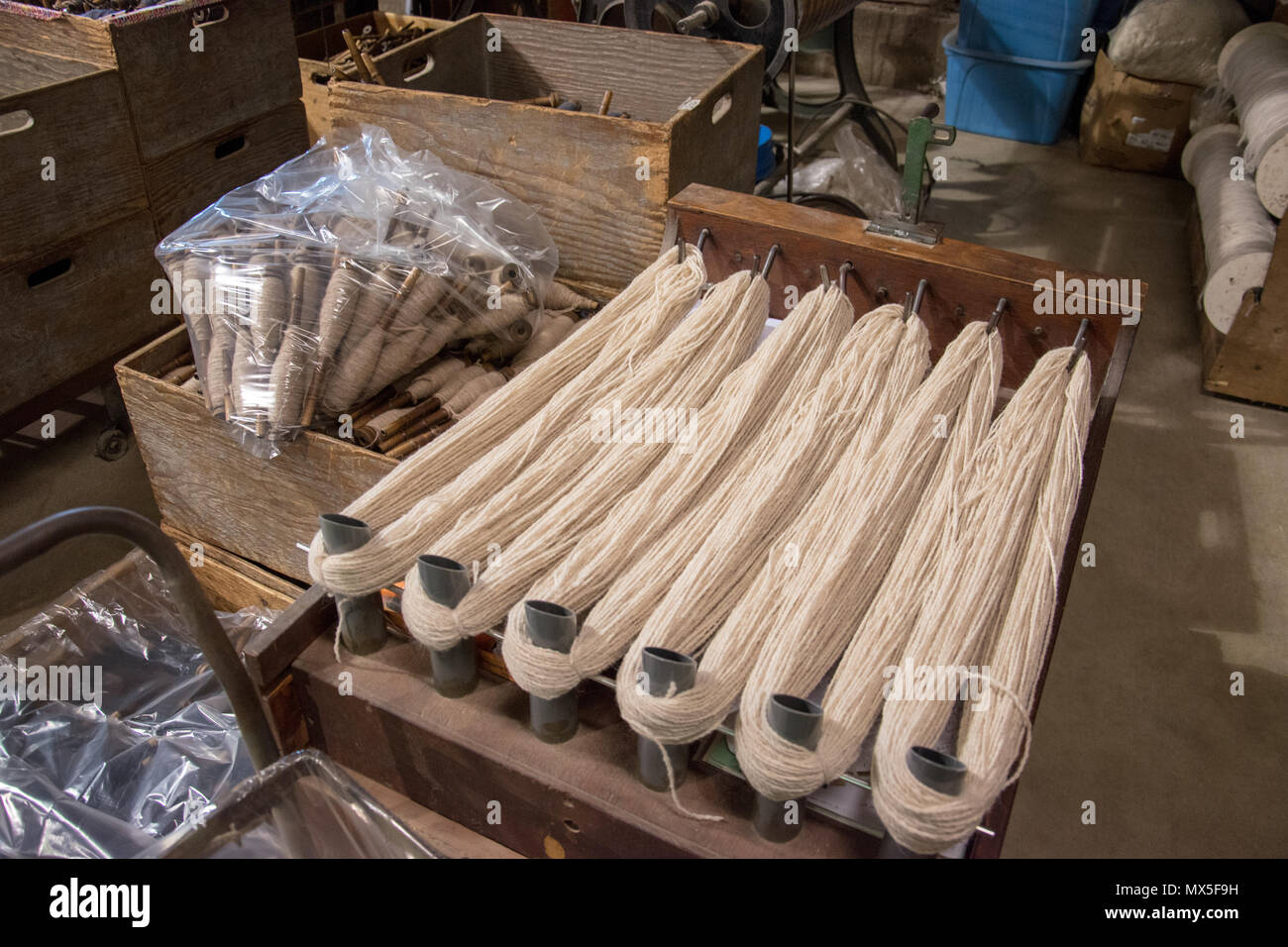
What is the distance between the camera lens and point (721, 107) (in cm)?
217

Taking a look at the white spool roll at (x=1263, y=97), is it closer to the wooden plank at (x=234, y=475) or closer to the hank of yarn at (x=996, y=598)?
the hank of yarn at (x=996, y=598)

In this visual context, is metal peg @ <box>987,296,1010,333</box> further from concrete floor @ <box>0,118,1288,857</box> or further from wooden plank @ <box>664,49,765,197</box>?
concrete floor @ <box>0,118,1288,857</box>

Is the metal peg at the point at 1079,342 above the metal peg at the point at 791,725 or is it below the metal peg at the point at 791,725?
above

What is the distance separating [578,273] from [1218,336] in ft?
8.02

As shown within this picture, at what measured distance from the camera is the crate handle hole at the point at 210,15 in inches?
104

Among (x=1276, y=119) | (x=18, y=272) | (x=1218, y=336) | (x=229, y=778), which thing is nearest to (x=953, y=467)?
(x=229, y=778)

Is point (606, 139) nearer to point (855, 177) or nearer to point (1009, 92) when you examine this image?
point (855, 177)

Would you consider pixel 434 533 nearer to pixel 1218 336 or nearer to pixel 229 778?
pixel 229 778

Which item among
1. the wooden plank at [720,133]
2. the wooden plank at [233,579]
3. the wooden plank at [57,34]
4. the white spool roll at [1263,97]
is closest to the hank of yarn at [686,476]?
the wooden plank at [720,133]

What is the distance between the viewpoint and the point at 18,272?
2381mm

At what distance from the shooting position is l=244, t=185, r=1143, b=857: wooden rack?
0.96 metres

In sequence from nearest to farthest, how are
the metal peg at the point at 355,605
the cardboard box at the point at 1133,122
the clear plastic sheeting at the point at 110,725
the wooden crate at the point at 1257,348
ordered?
the metal peg at the point at 355,605, the clear plastic sheeting at the point at 110,725, the wooden crate at the point at 1257,348, the cardboard box at the point at 1133,122

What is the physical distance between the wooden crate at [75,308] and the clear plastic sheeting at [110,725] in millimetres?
949

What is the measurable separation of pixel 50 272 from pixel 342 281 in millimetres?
1460
